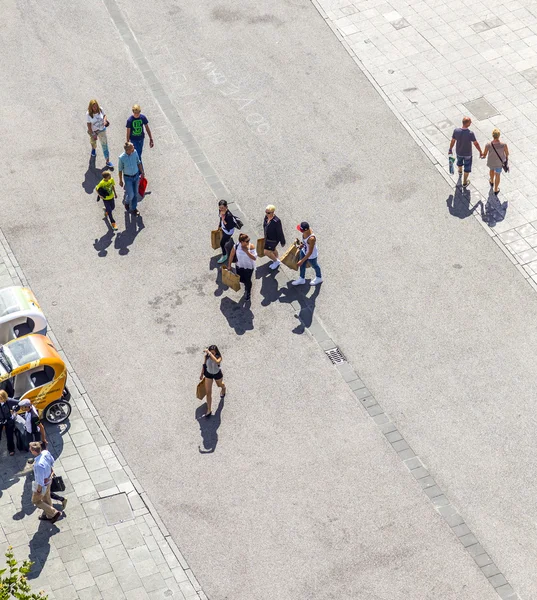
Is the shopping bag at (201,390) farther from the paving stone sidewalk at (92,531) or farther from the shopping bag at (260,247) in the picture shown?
the shopping bag at (260,247)

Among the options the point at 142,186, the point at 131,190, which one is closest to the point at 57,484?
the point at 131,190

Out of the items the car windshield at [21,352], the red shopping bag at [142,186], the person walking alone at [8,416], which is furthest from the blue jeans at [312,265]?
the person walking alone at [8,416]

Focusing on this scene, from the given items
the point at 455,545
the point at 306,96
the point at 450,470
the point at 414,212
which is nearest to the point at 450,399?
the point at 450,470

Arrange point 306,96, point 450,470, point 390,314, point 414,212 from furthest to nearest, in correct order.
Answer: point 306,96 < point 414,212 < point 390,314 < point 450,470

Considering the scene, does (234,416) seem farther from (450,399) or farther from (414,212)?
(414,212)

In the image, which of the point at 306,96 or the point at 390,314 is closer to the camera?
the point at 390,314

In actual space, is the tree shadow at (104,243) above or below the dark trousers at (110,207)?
below

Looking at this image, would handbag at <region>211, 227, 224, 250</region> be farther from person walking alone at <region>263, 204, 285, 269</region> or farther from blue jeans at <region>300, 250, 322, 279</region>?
blue jeans at <region>300, 250, 322, 279</region>

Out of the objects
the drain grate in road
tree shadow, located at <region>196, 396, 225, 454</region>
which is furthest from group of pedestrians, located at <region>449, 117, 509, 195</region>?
tree shadow, located at <region>196, 396, 225, 454</region>
